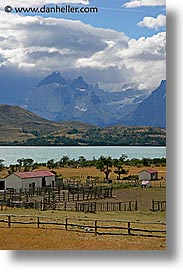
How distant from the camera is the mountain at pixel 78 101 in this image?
7.11 meters

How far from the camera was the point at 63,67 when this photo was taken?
7129 millimetres

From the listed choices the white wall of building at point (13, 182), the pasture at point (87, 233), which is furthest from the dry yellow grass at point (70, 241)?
the white wall of building at point (13, 182)

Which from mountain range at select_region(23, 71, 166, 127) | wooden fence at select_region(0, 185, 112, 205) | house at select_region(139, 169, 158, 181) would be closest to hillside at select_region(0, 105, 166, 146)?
mountain range at select_region(23, 71, 166, 127)

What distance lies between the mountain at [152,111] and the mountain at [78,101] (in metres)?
0.08

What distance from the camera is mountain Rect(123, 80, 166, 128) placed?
6711 millimetres

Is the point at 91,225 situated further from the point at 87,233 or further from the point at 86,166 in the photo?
the point at 86,166

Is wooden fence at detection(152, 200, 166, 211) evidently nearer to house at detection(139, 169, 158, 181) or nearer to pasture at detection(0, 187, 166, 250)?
pasture at detection(0, 187, 166, 250)

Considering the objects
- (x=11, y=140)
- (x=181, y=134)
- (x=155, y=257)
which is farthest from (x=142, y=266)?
(x=11, y=140)

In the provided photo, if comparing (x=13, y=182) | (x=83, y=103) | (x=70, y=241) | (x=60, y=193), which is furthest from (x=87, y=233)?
(x=83, y=103)

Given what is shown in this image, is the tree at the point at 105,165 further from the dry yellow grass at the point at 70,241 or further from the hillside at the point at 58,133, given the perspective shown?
the dry yellow grass at the point at 70,241

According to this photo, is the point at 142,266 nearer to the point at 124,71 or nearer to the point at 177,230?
the point at 177,230

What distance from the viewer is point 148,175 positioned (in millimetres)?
6977

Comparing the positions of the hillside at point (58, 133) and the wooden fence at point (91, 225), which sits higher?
the hillside at point (58, 133)

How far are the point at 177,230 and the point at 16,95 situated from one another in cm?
209
